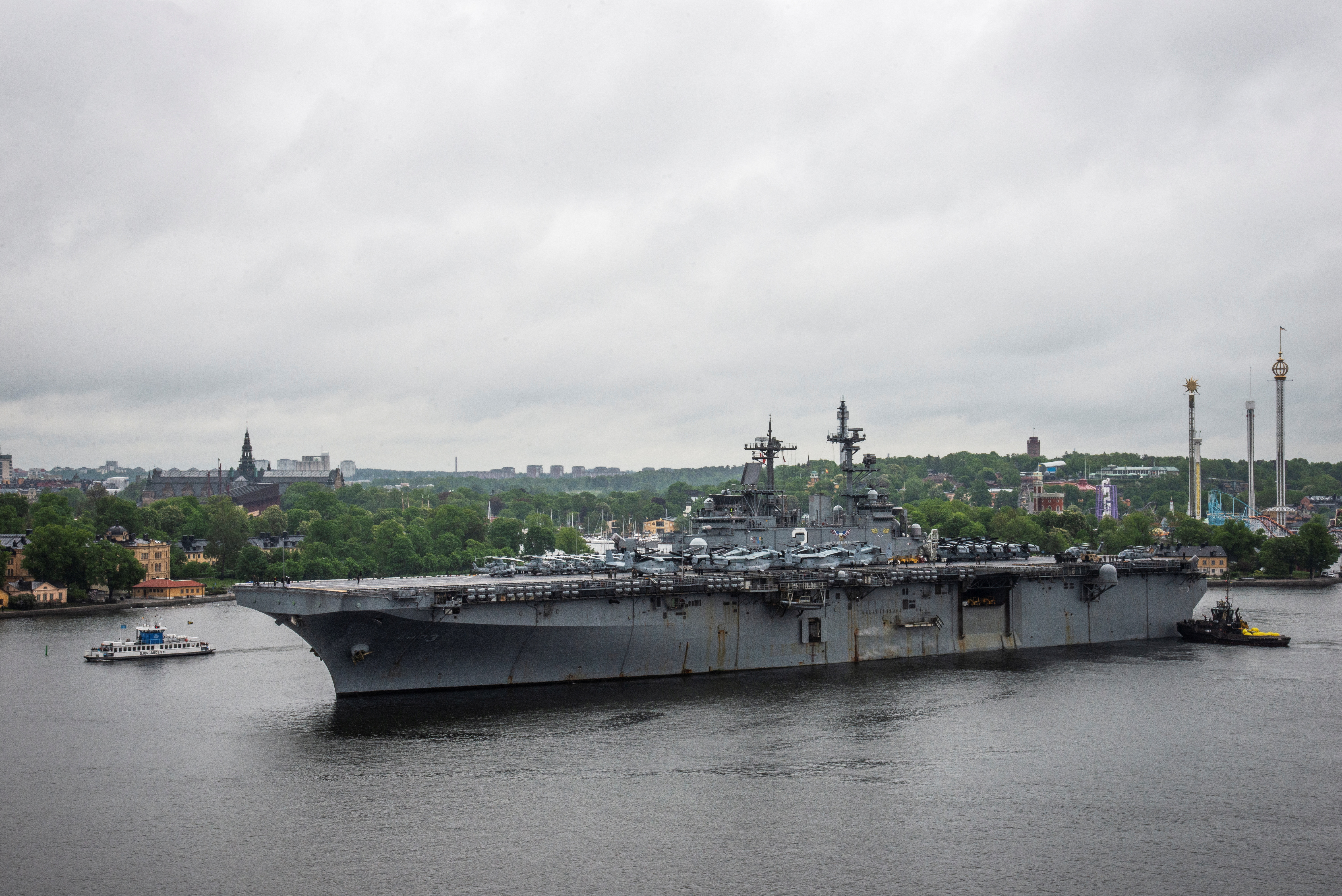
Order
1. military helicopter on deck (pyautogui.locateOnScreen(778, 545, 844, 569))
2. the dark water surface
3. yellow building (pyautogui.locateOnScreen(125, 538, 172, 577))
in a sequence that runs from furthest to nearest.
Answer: yellow building (pyautogui.locateOnScreen(125, 538, 172, 577)) → military helicopter on deck (pyautogui.locateOnScreen(778, 545, 844, 569)) → the dark water surface

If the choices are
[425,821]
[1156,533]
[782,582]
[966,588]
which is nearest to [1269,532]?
[1156,533]

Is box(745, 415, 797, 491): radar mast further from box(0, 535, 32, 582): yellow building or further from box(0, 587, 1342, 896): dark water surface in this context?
box(0, 535, 32, 582): yellow building

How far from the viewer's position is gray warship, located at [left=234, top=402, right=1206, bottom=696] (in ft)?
103

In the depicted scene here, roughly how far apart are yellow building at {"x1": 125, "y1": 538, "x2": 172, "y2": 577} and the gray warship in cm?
4887

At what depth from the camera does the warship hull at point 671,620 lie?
31.0 m

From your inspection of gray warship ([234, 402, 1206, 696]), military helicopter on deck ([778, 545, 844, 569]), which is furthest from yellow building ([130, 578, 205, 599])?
military helicopter on deck ([778, 545, 844, 569])

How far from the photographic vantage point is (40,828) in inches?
836

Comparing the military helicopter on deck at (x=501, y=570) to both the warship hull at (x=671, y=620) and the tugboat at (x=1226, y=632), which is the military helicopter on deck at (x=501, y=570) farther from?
the tugboat at (x=1226, y=632)

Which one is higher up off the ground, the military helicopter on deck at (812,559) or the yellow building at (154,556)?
the military helicopter on deck at (812,559)

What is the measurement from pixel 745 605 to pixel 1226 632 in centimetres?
2336

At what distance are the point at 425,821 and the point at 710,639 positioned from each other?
15276 millimetres

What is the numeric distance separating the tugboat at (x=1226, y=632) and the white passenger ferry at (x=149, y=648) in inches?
1663

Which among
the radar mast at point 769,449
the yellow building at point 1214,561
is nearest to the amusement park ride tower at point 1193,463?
the yellow building at point 1214,561

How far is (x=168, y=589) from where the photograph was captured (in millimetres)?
75188
